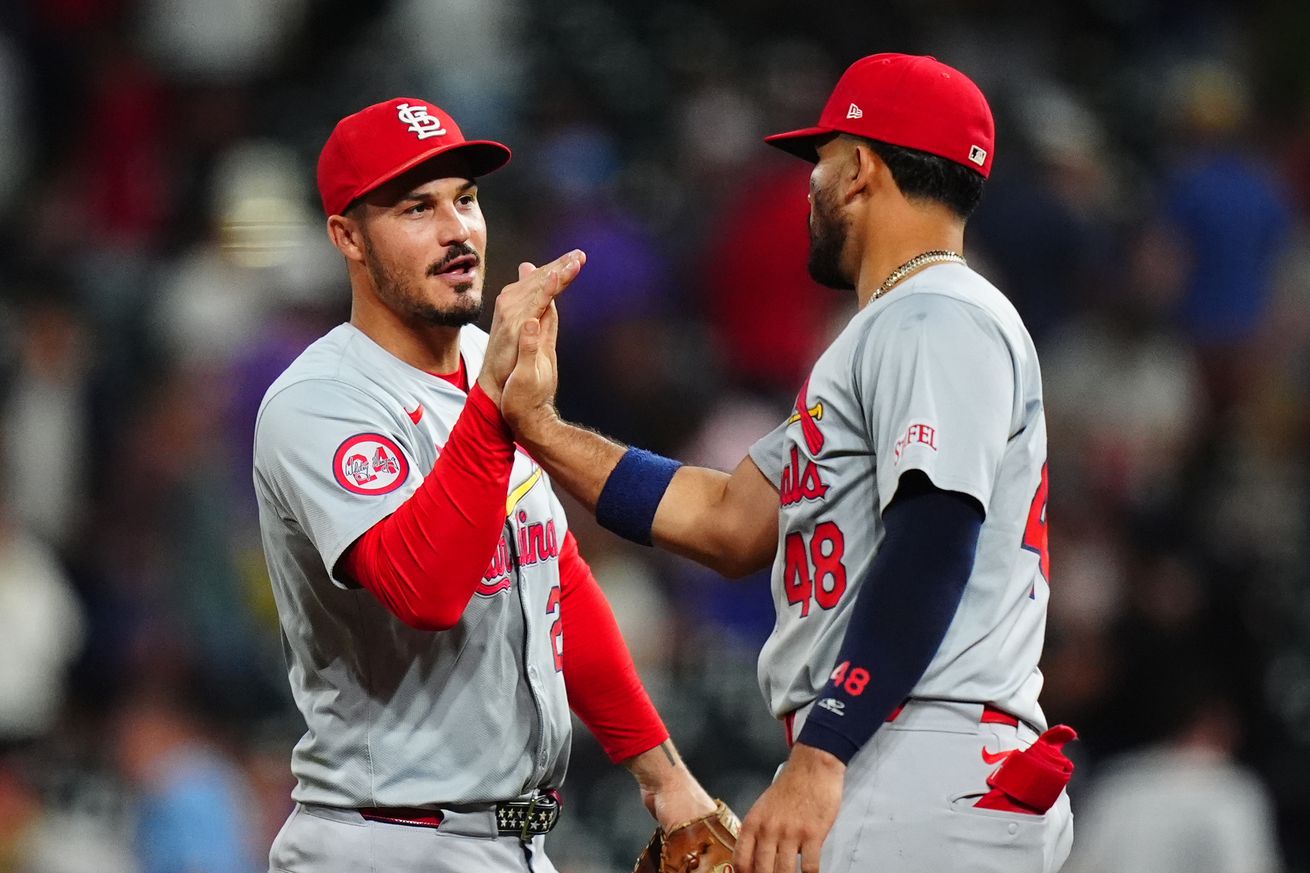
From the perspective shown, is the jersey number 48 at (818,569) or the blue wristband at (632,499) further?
the blue wristband at (632,499)

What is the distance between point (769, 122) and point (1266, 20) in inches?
124

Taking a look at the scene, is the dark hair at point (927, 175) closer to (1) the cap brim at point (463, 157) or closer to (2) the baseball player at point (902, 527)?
(2) the baseball player at point (902, 527)

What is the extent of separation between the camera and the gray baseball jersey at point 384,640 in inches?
148

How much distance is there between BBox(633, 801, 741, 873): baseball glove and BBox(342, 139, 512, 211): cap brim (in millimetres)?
1489

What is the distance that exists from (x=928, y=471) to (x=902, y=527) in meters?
0.11

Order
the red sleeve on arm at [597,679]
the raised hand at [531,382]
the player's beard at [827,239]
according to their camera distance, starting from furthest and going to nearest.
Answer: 1. the red sleeve on arm at [597,679]
2. the player's beard at [827,239]
3. the raised hand at [531,382]

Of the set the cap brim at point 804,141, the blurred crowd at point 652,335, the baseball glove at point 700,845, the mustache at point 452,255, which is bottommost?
the blurred crowd at point 652,335

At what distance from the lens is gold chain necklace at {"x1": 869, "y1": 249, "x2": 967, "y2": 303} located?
3705 mm

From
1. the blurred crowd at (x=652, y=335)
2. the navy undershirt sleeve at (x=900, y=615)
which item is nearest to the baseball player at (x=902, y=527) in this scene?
the navy undershirt sleeve at (x=900, y=615)

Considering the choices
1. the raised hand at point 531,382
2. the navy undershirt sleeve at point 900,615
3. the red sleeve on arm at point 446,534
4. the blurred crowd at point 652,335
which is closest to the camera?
the navy undershirt sleeve at point 900,615

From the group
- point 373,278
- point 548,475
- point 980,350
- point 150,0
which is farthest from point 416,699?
point 150,0

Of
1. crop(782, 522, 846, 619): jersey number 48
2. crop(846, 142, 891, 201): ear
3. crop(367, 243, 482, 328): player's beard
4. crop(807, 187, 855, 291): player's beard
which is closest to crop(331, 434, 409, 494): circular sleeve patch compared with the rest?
crop(367, 243, 482, 328): player's beard

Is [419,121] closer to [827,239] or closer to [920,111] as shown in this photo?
[827,239]

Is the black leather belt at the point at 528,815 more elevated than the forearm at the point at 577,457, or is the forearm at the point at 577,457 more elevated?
the forearm at the point at 577,457
